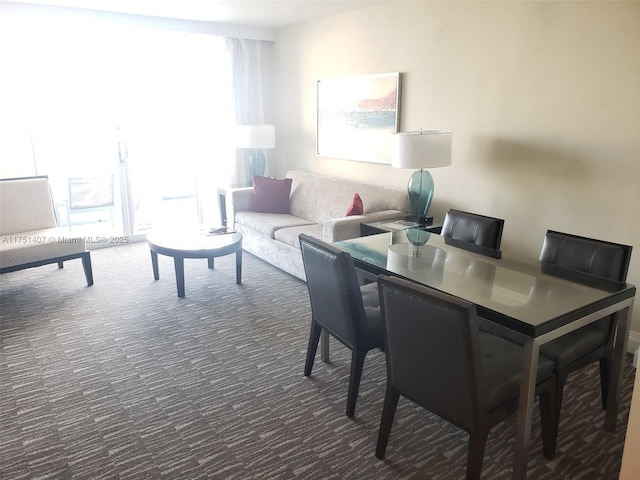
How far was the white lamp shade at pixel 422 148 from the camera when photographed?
10.8ft

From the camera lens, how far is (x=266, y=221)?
15.2 feet

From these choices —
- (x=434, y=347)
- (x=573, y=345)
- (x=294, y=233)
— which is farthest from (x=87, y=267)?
(x=573, y=345)

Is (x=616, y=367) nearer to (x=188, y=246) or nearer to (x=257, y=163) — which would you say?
(x=188, y=246)

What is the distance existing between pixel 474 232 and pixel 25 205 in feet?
12.5

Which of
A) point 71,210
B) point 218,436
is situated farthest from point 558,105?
point 71,210

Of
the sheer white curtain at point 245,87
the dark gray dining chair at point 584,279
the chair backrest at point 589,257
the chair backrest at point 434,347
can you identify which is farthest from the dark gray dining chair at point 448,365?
the sheer white curtain at point 245,87

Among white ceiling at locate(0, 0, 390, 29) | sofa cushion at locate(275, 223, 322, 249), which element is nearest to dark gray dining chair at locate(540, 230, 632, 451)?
sofa cushion at locate(275, 223, 322, 249)

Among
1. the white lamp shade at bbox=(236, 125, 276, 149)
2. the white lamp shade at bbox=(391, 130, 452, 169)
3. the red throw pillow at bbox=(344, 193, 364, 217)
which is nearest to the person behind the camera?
the white lamp shade at bbox=(391, 130, 452, 169)

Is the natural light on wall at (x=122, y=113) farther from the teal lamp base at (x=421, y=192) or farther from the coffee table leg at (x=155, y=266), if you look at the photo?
the teal lamp base at (x=421, y=192)

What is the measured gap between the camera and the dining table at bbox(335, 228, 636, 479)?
1.75m

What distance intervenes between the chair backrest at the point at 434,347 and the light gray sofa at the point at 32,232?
10.3 feet

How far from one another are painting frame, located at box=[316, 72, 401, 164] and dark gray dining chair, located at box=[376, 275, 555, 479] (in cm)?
282

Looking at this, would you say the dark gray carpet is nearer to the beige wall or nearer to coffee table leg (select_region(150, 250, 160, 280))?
coffee table leg (select_region(150, 250, 160, 280))

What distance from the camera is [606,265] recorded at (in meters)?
2.21
